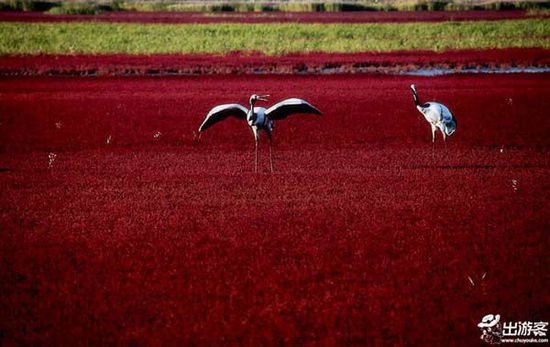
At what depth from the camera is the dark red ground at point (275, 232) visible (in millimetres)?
6383

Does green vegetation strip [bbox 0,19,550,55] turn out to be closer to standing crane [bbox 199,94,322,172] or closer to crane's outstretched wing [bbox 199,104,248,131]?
standing crane [bbox 199,94,322,172]

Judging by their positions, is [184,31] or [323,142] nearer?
[323,142]

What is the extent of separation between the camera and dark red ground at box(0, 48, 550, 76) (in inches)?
1194

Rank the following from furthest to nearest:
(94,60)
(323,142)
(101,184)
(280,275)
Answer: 1. (94,60)
2. (323,142)
3. (101,184)
4. (280,275)

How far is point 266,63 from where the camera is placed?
31.6 metres

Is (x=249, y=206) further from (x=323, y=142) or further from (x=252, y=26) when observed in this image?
(x=252, y=26)

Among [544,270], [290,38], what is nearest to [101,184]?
[544,270]

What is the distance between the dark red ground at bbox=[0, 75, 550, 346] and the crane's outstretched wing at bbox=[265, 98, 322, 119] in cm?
103

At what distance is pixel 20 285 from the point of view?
24.1 ft

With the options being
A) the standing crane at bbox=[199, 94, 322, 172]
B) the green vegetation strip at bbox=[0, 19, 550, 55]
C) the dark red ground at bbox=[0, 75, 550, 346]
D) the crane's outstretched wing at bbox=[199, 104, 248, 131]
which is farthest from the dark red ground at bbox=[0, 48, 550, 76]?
the crane's outstretched wing at bbox=[199, 104, 248, 131]

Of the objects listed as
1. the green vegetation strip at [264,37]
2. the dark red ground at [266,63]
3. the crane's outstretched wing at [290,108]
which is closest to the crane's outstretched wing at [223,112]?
the crane's outstretched wing at [290,108]

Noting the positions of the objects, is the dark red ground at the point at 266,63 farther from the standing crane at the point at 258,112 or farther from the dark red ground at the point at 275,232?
the standing crane at the point at 258,112

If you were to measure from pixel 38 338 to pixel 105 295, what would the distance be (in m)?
1.05

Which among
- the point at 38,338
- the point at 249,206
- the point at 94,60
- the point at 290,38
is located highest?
the point at 290,38
